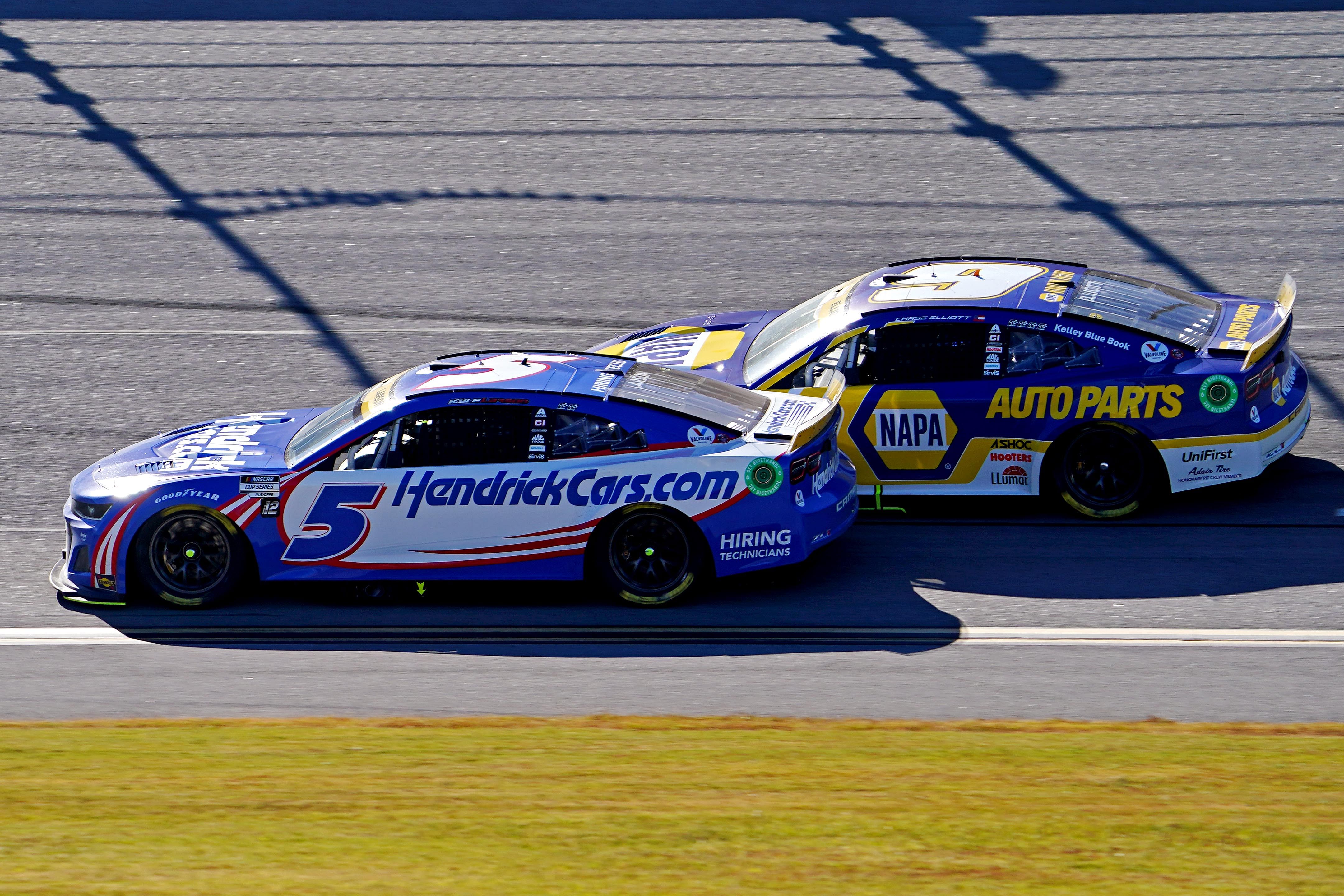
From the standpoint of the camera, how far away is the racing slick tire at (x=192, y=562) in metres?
9.20

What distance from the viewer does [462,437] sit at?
9188mm

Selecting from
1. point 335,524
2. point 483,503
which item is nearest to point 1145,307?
point 483,503

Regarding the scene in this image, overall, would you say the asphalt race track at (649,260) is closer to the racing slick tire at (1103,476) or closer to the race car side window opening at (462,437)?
the racing slick tire at (1103,476)

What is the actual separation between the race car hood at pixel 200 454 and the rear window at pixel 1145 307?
16.8 feet

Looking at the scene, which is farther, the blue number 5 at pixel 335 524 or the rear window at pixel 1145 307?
the rear window at pixel 1145 307

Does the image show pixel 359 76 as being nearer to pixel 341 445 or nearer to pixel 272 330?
pixel 272 330

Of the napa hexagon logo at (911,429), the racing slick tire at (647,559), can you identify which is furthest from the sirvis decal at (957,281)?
the racing slick tire at (647,559)

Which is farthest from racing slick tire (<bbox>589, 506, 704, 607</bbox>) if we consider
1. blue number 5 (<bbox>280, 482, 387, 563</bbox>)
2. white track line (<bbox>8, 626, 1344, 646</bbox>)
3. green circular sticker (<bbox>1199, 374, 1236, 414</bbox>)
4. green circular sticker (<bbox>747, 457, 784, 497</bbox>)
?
green circular sticker (<bbox>1199, 374, 1236, 414</bbox>)

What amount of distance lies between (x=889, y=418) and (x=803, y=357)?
2.29 feet

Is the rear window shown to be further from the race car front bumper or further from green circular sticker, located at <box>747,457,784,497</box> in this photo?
the race car front bumper

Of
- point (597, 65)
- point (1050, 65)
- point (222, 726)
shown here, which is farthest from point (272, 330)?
point (1050, 65)

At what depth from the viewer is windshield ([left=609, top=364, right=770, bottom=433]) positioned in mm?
9273

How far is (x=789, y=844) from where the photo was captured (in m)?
5.78

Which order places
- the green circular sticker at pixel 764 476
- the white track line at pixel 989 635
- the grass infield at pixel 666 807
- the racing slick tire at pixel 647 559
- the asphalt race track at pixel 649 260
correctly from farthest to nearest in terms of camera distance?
the racing slick tire at pixel 647 559
the green circular sticker at pixel 764 476
the white track line at pixel 989 635
the asphalt race track at pixel 649 260
the grass infield at pixel 666 807
